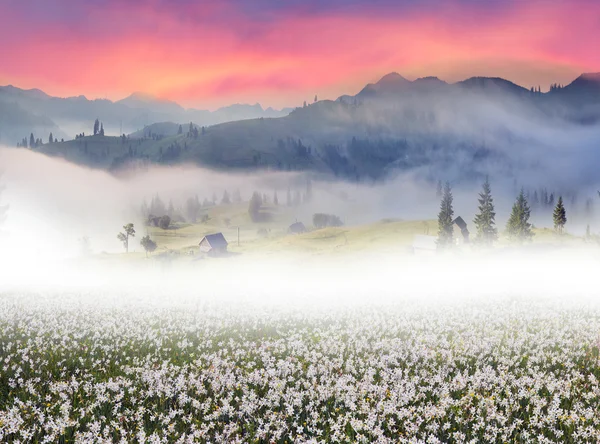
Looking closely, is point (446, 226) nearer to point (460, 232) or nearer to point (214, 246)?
point (460, 232)

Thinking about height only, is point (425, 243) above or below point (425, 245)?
above

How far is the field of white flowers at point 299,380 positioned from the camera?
10.6 m

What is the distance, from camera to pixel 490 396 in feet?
40.8

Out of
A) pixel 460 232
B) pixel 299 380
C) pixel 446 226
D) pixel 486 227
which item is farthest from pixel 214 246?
pixel 299 380

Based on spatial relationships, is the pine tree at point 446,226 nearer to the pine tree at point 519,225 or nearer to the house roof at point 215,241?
the pine tree at point 519,225

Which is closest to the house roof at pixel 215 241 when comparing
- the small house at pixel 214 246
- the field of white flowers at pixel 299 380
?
the small house at pixel 214 246

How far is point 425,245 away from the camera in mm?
140875

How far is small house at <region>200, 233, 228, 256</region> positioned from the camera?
544 feet

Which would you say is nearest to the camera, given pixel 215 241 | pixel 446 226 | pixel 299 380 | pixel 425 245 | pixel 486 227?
pixel 299 380

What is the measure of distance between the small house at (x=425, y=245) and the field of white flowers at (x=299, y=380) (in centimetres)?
11843

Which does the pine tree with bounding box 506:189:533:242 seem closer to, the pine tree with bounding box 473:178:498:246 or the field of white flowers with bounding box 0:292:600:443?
the pine tree with bounding box 473:178:498:246

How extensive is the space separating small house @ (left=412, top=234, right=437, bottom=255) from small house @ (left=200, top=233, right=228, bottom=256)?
6389cm

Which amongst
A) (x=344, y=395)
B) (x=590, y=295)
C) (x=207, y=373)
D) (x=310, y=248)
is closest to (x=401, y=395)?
(x=344, y=395)

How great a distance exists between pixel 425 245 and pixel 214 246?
69.1m
